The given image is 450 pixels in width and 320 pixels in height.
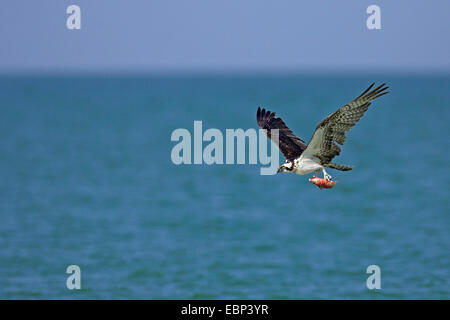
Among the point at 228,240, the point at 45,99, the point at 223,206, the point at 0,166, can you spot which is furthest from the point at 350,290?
the point at 45,99

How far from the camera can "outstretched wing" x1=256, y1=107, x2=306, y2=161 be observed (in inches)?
672

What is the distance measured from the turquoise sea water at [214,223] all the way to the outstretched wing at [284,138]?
11280mm

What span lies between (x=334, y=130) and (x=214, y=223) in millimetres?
29512

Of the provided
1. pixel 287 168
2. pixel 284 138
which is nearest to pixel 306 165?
pixel 287 168

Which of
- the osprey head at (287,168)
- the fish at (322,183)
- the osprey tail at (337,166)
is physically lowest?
the fish at (322,183)

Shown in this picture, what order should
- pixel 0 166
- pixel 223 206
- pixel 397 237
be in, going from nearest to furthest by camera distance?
pixel 397 237 < pixel 223 206 < pixel 0 166

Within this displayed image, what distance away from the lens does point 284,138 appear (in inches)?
710

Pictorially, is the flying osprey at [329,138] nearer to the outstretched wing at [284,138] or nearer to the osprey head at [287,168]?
the osprey head at [287,168]

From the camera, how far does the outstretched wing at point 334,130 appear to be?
15.6 m

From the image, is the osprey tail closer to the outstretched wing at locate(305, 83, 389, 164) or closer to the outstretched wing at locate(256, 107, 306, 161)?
the outstretched wing at locate(305, 83, 389, 164)

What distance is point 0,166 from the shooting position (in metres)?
65.8

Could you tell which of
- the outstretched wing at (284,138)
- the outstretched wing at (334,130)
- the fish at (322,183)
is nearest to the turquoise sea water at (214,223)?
the outstretched wing at (284,138)

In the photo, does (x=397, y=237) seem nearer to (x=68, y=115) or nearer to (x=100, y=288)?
(x=100, y=288)

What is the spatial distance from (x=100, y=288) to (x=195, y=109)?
321 ft
